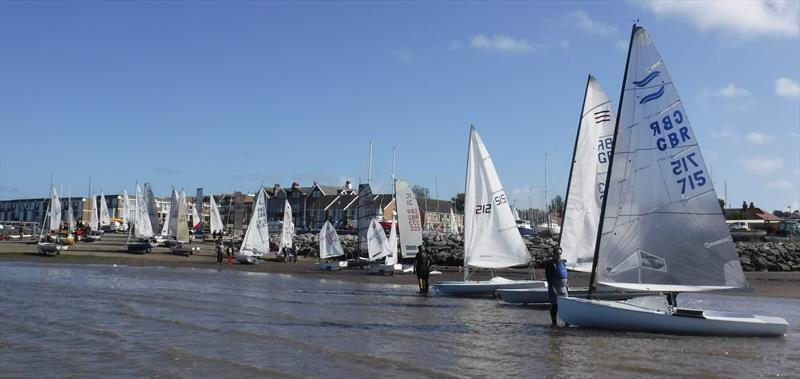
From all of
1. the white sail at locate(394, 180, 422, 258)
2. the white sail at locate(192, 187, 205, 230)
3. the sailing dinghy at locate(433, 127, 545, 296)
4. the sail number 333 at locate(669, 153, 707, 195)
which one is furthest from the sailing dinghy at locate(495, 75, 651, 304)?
the white sail at locate(192, 187, 205, 230)

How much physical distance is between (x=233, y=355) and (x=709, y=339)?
31.6ft

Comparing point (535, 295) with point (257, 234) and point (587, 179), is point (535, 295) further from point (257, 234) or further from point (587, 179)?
point (257, 234)

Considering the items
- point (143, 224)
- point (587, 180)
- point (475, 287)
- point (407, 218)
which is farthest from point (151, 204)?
point (587, 180)

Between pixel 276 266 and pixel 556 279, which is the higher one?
pixel 556 279

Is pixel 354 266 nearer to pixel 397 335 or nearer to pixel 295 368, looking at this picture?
pixel 397 335

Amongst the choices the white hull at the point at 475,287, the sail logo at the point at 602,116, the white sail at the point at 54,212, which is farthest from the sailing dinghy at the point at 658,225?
the white sail at the point at 54,212

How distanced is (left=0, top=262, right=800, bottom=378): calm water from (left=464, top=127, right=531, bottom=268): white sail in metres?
2.29

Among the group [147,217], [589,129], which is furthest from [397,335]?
[147,217]

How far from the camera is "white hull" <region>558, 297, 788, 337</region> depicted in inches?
605

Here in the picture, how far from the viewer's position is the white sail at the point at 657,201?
51.7 ft

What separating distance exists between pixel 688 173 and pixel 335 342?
8.40 m

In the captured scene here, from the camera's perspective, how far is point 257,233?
53.7 meters

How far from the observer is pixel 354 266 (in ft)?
152

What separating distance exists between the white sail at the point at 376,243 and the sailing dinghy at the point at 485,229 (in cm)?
1877
